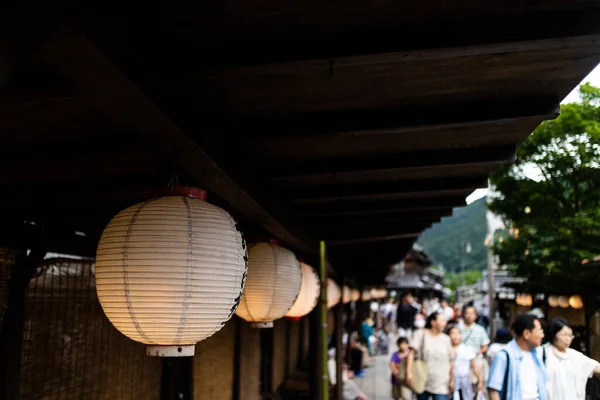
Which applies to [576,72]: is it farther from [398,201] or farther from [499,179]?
[499,179]

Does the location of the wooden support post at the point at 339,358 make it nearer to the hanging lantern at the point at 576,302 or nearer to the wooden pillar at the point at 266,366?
the wooden pillar at the point at 266,366

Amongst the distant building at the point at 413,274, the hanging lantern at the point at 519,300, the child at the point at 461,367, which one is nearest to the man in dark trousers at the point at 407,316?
the hanging lantern at the point at 519,300

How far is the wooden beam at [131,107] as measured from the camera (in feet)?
5.92

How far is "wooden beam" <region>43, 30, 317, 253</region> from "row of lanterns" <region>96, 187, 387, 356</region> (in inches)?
9.5

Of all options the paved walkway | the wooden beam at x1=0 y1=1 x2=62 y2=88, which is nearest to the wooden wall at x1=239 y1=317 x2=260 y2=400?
the wooden beam at x1=0 y1=1 x2=62 y2=88

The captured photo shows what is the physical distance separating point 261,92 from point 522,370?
4708 millimetres

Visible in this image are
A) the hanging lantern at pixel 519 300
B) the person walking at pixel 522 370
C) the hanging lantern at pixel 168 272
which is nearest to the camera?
the hanging lantern at pixel 168 272

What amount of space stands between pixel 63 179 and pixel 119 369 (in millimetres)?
1843

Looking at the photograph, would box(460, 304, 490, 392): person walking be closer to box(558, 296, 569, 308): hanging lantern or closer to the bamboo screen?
box(558, 296, 569, 308): hanging lantern

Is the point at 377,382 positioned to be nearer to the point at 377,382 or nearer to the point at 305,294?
the point at 377,382

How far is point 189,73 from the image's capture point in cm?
275

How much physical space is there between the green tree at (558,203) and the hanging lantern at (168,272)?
1467cm

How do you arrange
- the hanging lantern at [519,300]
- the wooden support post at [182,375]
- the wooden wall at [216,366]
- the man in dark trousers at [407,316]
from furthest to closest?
the hanging lantern at [519,300]
the man in dark trousers at [407,316]
the wooden wall at [216,366]
the wooden support post at [182,375]

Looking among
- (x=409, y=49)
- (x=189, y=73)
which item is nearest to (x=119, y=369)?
(x=189, y=73)
